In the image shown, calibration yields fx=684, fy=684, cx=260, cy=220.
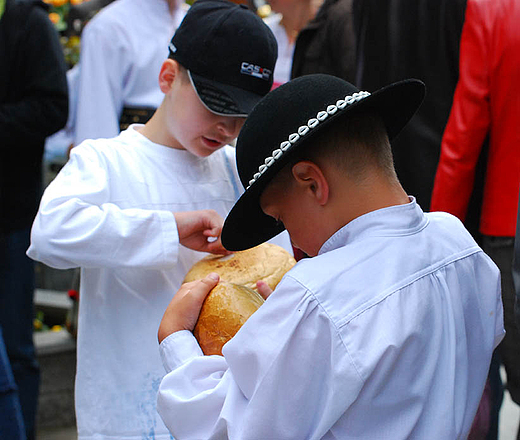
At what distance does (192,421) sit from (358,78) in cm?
223

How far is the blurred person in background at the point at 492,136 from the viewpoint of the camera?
8.45 ft

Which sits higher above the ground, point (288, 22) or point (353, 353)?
point (353, 353)

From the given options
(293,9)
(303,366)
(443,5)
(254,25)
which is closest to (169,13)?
(293,9)

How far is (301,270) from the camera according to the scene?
49.1 inches

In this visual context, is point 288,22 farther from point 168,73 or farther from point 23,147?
point 168,73

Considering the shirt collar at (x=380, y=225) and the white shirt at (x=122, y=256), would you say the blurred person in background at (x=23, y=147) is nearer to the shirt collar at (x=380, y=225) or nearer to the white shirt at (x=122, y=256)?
the white shirt at (x=122, y=256)

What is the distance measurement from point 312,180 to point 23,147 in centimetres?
245

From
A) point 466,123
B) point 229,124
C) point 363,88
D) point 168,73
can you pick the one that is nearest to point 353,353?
point 229,124

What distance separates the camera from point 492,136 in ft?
8.90

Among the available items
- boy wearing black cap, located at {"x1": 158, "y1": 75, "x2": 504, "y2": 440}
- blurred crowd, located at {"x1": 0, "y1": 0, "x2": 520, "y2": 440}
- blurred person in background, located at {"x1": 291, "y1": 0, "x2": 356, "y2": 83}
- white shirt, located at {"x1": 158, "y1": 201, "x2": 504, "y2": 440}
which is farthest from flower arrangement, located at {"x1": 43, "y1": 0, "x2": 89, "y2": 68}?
white shirt, located at {"x1": 158, "y1": 201, "x2": 504, "y2": 440}

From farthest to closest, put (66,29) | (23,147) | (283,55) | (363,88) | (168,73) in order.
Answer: (66,29) → (283,55) → (23,147) → (363,88) → (168,73)

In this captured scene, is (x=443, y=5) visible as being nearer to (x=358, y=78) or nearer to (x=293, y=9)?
(x=358, y=78)

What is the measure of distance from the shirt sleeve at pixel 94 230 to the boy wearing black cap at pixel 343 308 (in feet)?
1.47

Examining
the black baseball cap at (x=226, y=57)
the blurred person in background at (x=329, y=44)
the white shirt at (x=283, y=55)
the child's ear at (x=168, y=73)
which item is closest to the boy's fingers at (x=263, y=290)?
the black baseball cap at (x=226, y=57)
